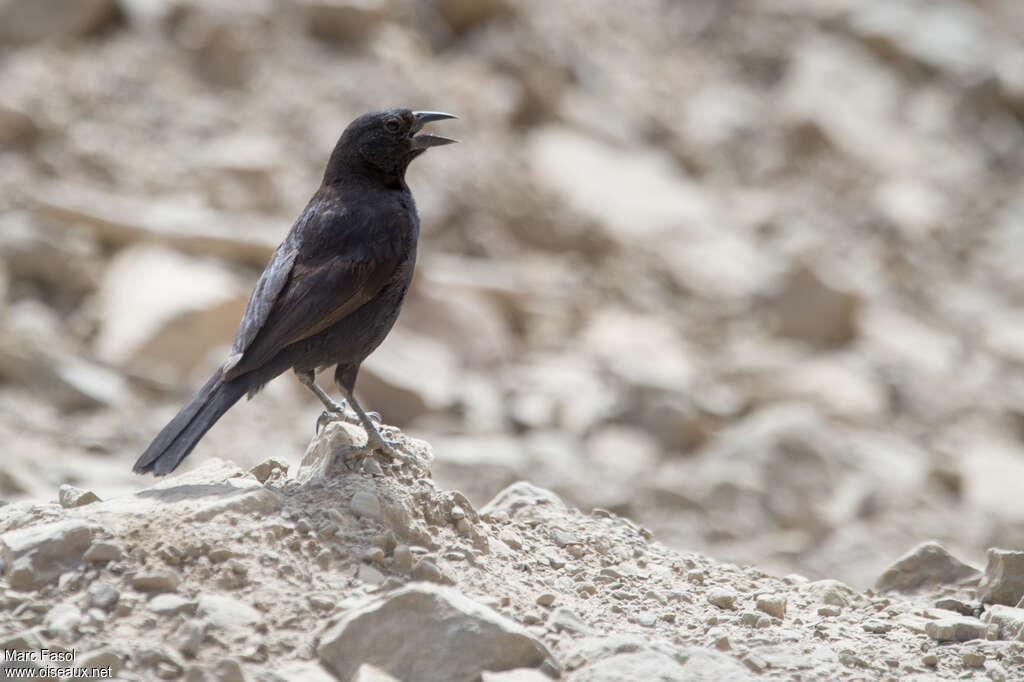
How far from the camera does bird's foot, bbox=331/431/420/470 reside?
4.56 metres

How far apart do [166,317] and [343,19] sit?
4726mm

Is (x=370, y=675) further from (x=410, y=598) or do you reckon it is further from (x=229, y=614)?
(x=229, y=614)

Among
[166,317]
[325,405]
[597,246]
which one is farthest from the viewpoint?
[597,246]

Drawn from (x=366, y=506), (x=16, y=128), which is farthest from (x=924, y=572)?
(x=16, y=128)

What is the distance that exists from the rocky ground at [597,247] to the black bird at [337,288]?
2.26m

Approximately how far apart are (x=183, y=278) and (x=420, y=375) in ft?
6.44

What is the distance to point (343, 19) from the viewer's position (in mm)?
12664

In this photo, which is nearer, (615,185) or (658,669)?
(658,669)

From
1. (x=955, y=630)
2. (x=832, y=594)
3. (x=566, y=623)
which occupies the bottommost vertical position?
(x=566, y=623)

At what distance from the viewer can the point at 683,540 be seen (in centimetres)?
819

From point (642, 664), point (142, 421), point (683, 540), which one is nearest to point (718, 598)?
point (642, 664)

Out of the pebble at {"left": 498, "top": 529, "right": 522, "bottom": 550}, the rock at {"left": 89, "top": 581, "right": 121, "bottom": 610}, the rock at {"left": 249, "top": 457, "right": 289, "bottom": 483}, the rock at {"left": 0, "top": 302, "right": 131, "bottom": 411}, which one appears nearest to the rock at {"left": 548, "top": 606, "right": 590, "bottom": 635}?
the pebble at {"left": 498, "top": 529, "right": 522, "bottom": 550}

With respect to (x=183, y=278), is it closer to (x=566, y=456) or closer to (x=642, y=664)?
(x=566, y=456)

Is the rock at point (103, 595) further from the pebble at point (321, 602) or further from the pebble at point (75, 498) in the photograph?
the pebble at point (75, 498)
